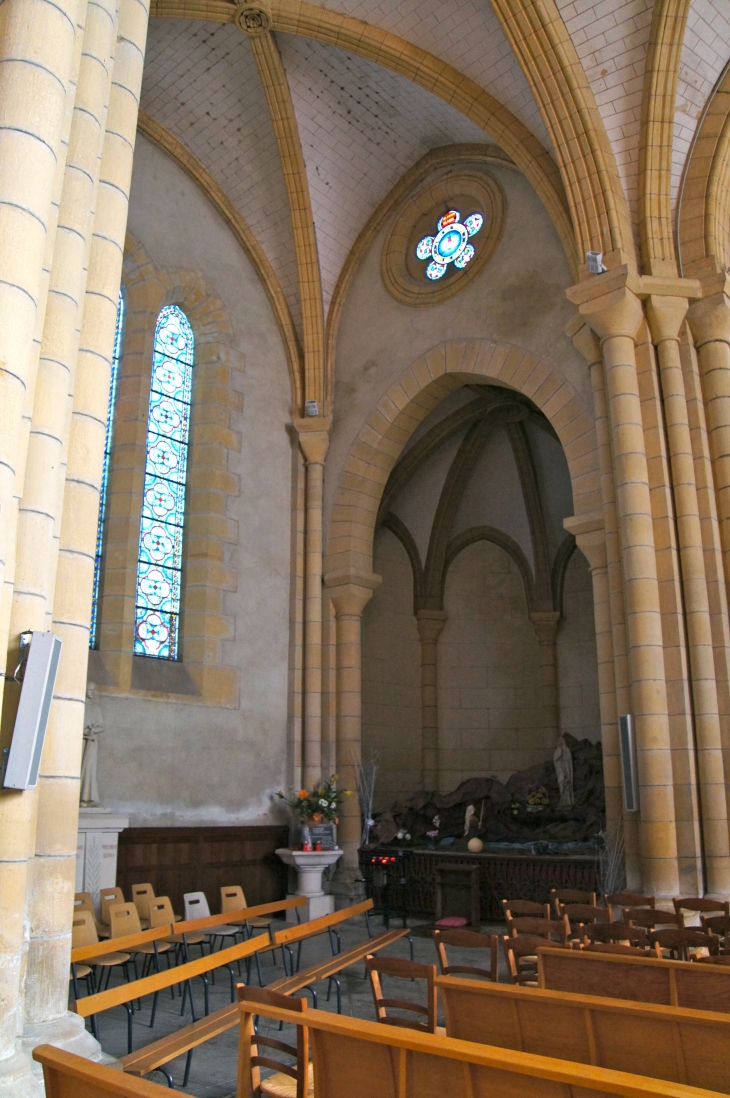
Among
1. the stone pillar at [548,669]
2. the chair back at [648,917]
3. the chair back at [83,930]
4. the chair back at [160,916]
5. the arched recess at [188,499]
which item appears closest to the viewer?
the chair back at [648,917]

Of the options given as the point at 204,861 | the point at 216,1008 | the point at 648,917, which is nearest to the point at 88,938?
the point at 216,1008

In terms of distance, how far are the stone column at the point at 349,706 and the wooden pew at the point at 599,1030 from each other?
878 cm

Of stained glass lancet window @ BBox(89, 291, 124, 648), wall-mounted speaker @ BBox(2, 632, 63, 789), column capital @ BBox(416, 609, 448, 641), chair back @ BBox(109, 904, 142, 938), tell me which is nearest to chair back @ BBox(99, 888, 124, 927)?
chair back @ BBox(109, 904, 142, 938)

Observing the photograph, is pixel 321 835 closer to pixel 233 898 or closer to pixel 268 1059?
pixel 233 898

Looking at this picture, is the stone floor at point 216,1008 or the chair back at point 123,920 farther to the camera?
the chair back at point 123,920

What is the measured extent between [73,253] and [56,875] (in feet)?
10.3

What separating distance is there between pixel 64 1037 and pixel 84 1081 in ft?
5.24

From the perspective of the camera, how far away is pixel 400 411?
12.9m

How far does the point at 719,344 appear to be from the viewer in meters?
9.85

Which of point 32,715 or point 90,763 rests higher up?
point 32,715

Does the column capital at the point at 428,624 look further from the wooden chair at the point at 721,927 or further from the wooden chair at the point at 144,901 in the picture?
the wooden chair at the point at 721,927

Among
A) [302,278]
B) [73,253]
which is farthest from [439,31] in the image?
[73,253]

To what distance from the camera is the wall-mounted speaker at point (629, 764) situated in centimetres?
860

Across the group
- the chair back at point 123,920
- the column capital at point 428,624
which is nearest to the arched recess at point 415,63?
the column capital at point 428,624
